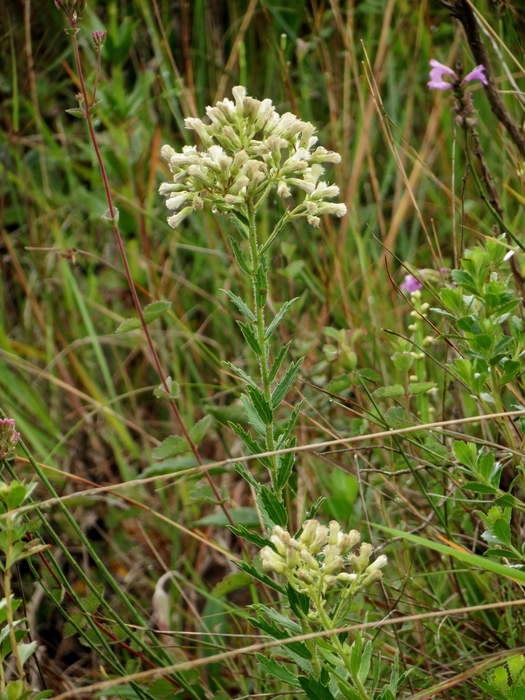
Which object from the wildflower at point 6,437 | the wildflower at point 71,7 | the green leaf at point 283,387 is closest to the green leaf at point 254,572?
the green leaf at point 283,387

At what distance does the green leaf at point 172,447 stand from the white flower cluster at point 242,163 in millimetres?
513

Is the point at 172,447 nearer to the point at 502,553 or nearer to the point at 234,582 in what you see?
Answer: the point at 234,582

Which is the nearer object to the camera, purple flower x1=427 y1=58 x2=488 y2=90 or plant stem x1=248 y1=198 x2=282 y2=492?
plant stem x1=248 y1=198 x2=282 y2=492

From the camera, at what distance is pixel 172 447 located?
153cm

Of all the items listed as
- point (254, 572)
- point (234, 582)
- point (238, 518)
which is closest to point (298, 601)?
point (254, 572)

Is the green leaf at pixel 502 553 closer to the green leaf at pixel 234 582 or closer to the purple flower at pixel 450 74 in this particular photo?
the green leaf at pixel 234 582

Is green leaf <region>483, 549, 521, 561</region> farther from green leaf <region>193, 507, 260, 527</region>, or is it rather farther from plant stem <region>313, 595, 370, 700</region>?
green leaf <region>193, 507, 260, 527</region>

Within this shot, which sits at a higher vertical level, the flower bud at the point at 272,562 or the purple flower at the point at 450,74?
the purple flower at the point at 450,74

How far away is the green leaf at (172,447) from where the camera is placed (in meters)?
1.50

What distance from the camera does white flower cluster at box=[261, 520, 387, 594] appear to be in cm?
92

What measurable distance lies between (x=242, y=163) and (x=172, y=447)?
2.21 ft

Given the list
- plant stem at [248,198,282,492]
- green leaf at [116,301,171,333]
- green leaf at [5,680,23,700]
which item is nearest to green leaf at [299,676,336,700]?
plant stem at [248,198,282,492]

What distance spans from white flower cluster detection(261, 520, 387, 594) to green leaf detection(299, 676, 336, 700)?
11 centimetres

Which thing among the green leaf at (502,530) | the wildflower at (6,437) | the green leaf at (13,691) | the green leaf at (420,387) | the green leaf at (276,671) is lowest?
the green leaf at (276,671)
